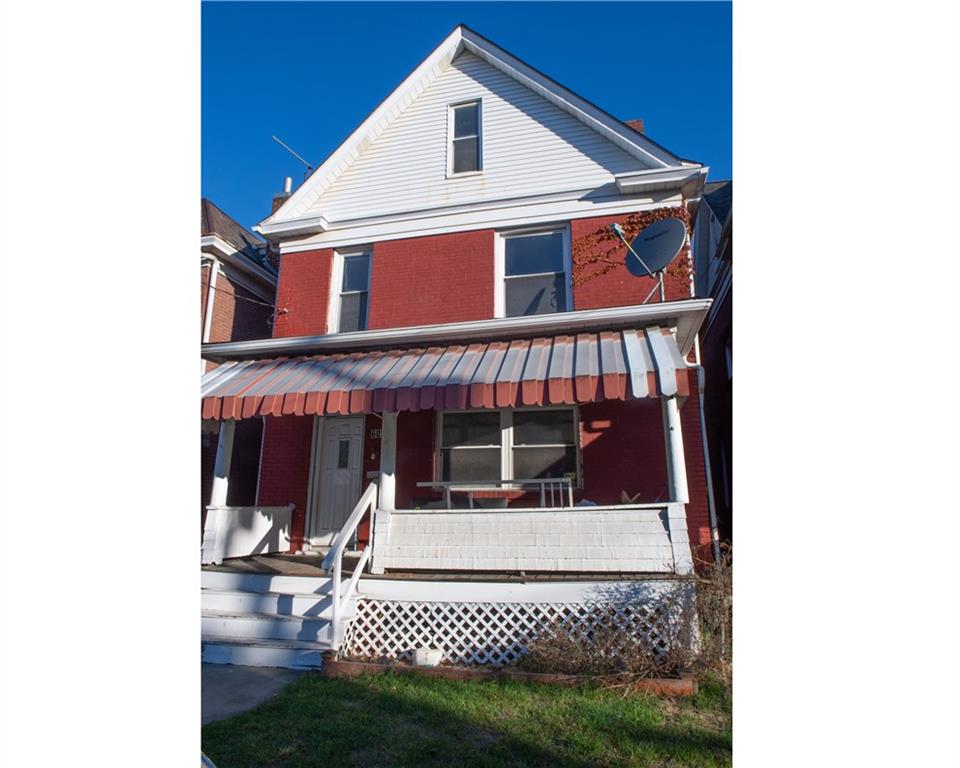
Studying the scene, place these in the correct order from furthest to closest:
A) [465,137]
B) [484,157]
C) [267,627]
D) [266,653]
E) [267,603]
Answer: [465,137], [484,157], [267,603], [267,627], [266,653]

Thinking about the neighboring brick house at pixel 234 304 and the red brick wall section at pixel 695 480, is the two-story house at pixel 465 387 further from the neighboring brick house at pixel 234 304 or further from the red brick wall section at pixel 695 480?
the neighboring brick house at pixel 234 304

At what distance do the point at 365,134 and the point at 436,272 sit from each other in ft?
11.6

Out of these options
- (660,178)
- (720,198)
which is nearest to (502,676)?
(660,178)

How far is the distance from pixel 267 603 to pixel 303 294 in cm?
629

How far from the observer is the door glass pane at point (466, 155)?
36.7ft

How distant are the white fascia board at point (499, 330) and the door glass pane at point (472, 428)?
1562mm

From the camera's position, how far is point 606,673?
5.31 m

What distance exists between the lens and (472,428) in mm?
9797

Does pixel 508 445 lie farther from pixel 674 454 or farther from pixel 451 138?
pixel 451 138

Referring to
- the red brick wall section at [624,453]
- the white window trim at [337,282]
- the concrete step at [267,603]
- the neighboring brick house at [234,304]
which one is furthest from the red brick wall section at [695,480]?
the neighboring brick house at [234,304]

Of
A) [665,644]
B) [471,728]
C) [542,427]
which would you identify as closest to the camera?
[471,728]

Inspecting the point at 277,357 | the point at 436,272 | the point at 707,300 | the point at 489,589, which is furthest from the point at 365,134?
the point at 489,589
